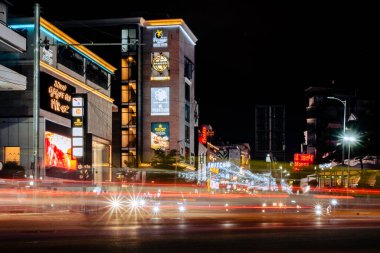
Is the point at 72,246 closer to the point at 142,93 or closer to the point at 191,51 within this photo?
the point at 142,93

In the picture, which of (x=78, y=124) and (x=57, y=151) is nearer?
(x=78, y=124)

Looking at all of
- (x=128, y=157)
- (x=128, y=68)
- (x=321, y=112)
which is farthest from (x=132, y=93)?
(x=321, y=112)

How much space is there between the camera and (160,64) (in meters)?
87.9

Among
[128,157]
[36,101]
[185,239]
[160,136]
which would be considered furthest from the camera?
[128,157]

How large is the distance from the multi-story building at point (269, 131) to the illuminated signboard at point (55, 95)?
3009 inches

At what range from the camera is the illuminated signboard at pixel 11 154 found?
5011cm

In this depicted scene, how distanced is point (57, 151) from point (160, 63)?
3612cm

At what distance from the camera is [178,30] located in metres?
87.9

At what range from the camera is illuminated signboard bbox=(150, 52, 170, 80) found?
288ft

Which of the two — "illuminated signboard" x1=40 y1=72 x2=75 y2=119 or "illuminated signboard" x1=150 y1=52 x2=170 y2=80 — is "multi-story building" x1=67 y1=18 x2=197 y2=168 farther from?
"illuminated signboard" x1=40 y1=72 x2=75 y2=119

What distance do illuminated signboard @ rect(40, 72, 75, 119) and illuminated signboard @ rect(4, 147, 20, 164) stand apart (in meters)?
4.11

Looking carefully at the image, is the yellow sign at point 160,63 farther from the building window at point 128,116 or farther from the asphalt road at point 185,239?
the asphalt road at point 185,239

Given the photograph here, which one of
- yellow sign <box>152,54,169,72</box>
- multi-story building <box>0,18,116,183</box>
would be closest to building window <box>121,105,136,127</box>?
yellow sign <box>152,54,169,72</box>

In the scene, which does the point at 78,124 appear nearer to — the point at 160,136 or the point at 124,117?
the point at 160,136
